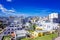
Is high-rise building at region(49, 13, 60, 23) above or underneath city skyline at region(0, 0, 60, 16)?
underneath

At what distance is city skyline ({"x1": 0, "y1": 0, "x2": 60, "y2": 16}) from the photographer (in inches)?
80.2

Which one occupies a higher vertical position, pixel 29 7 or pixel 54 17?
pixel 29 7

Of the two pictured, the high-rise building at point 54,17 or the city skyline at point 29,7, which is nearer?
the city skyline at point 29,7

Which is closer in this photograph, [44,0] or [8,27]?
[8,27]

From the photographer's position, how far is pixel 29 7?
214 cm

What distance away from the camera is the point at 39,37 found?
2.12m

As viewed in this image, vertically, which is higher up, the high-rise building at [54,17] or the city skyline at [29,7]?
the city skyline at [29,7]

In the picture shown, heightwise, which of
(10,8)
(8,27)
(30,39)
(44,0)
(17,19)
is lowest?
(30,39)

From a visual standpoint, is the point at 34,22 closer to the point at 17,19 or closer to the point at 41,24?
the point at 41,24

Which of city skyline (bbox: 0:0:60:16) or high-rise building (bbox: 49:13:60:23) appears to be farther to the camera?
high-rise building (bbox: 49:13:60:23)

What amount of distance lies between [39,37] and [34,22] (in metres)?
0.27

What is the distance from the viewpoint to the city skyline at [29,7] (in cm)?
204

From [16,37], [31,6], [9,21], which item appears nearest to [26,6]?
[31,6]

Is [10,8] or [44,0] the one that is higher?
[44,0]
